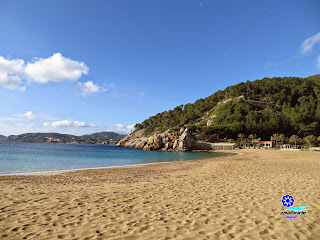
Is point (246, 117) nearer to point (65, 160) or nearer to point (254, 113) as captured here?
point (254, 113)

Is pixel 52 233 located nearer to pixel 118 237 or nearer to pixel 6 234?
pixel 6 234

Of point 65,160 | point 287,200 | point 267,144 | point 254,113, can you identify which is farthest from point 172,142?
point 287,200

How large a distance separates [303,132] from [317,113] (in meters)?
13.5

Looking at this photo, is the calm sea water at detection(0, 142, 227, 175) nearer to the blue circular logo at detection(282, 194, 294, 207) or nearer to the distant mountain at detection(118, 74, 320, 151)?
the blue circular logo at detection(282, 194, 294, 207)

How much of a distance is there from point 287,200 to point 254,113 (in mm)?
113551

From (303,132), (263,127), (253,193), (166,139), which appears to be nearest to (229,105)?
(263,127)

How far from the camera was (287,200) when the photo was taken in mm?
6496

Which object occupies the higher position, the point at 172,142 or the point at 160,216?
the point at 160,216

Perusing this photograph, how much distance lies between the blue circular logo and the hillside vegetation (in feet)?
299

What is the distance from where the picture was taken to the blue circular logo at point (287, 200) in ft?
20.2

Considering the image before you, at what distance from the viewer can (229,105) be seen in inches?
4724

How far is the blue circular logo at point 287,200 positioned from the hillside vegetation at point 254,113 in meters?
91.1

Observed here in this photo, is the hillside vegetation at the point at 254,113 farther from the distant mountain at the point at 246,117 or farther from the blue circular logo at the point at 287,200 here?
the blue circular logo at the point at 287,200

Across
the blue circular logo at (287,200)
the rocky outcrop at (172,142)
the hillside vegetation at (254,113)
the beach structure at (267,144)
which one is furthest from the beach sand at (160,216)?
the hillside vegetation at (254,113)
